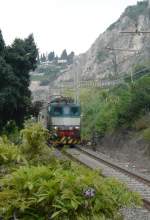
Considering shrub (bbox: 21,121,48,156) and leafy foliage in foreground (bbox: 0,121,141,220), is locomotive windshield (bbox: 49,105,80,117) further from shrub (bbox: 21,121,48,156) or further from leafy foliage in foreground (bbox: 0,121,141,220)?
leafy foliage in foreground (bbox: 0,121,141,220)

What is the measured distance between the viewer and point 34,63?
35.8 m

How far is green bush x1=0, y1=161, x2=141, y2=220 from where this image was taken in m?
6.98

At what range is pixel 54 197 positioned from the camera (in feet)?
23.0

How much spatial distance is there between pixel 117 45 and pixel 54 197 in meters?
164

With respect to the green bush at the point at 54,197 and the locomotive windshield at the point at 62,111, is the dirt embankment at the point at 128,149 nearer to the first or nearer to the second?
the locomotive windshield at the point at 62,111

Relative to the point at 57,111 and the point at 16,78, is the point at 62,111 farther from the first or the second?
the point at 16,78

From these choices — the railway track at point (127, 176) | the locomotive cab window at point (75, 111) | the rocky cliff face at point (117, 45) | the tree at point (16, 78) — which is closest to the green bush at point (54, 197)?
the railway track at point (127, 176)

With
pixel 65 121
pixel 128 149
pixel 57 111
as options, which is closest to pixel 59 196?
pixel 128 149

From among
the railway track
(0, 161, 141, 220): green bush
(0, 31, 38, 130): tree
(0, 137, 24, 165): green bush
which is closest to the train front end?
(0, 31, 38, 130): tree

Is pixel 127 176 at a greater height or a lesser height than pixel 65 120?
greater

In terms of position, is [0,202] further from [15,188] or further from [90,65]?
[90,65]

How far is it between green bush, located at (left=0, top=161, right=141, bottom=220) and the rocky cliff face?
435ft

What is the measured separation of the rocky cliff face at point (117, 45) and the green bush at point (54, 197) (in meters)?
133

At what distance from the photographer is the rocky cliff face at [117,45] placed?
15125 centimetres
